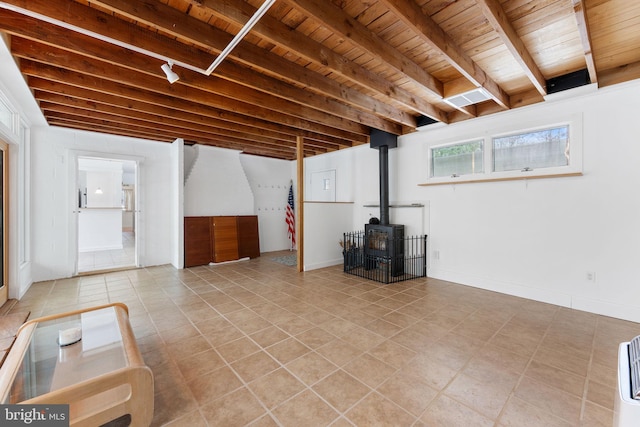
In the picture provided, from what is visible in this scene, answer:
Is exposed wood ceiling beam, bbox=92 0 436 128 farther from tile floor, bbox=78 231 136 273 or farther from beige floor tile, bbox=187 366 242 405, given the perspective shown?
tile floor, bbox=78 231 136 273

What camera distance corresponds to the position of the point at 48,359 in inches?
67.1

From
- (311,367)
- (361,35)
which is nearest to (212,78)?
(361,35)

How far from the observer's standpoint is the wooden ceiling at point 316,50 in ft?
6.49

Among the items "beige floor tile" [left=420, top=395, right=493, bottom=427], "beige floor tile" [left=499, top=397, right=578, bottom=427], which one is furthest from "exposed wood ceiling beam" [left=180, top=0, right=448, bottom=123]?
"beige floor tile" [left=499, top=397, right=578, bottom=427]

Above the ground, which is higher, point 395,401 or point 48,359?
point 48,359

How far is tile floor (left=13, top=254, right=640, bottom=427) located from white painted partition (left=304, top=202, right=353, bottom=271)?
1427mm

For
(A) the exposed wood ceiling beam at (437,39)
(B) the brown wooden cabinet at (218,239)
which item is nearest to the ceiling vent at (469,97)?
(A) the exposed wood ceiling beam at (437,39)

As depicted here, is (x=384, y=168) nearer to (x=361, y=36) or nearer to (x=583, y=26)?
(x=361, y=36)

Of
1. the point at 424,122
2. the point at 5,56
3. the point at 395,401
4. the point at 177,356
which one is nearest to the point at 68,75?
Answer: the point at 5,56

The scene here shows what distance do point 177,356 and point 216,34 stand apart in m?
2.75

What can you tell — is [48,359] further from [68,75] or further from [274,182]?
[274,182]

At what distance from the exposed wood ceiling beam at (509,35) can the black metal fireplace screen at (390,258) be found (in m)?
2.79

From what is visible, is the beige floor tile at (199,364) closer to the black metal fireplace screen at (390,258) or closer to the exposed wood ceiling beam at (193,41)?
the exposed wood ceiling beam at (193,41)

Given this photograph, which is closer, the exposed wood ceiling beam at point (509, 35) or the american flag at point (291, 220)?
the exposed wood ceiling beam at point (509, 35)
